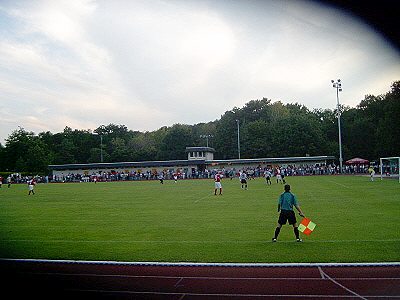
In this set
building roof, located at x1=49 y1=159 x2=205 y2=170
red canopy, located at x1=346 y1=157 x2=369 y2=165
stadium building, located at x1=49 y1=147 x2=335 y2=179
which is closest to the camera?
red canopy, located at x1=346 y1=157 x2=369 y2=165

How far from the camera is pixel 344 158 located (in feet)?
234

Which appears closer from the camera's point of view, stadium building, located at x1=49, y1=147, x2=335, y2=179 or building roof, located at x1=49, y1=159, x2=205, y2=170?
stadium building, located at x1=49, y1=147, x2=335, y2=179

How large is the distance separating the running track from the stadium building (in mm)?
52892

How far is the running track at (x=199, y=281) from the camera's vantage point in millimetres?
7164

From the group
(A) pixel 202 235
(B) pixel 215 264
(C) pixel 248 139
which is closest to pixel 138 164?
(C) pixel 248 139

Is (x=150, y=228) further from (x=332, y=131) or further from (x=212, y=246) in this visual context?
(x=332, y=131)

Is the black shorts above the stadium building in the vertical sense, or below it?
below

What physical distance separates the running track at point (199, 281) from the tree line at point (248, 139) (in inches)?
2100

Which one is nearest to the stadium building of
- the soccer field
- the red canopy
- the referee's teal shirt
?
the red canopy

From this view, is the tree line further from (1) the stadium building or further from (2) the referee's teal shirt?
(2) the referee's teal shirt

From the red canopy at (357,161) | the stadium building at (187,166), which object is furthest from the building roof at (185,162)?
the red canopy at (357,161)

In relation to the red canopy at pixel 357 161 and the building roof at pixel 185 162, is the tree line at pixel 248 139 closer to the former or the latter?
the red canopy at pixel 357 161

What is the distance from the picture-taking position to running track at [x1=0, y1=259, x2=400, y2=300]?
7164 millimetres

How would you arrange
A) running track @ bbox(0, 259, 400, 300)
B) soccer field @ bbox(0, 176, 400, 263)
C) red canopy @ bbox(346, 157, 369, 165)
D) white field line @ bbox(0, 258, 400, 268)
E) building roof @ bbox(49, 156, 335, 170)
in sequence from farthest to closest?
building roof @ bbox(49, 156, 335, 170), red canopy @ bbox(346, 157, 369, 165), soccer field @ bbox(0, 176, 400, 263), white field line @ bbox(0, 258, 400, 268), running track @ bbox(0, 259, 400, 300)
